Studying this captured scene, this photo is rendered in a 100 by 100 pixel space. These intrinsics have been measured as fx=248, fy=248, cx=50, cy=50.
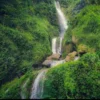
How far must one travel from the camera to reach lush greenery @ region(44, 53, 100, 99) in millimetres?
17297

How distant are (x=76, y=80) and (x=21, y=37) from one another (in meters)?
9.94

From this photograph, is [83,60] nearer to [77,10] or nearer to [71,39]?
[71,39]

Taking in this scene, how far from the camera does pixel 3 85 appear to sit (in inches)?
898

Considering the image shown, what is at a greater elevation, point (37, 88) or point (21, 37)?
point (21, 37)

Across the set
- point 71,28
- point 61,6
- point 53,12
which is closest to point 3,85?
point 71,28

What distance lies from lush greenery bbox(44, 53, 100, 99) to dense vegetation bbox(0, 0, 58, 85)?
18.8 ft

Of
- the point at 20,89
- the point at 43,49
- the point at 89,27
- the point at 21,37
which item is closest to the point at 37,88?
the point at 20,89

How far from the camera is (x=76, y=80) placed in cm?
1789

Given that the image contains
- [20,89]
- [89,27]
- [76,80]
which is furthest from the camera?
[89,27]

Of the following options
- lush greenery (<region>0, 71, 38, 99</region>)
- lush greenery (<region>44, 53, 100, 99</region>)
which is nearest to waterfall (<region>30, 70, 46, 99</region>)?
lush greenery (<region>0, 71, 38, 99</region>)

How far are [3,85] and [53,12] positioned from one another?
16.9 metres

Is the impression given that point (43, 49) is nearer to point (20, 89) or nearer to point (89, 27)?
point (89, 27)

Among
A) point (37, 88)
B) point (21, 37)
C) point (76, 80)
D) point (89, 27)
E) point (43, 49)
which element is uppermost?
point (89, 27)

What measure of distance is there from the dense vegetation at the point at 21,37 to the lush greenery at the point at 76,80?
18.8ft
